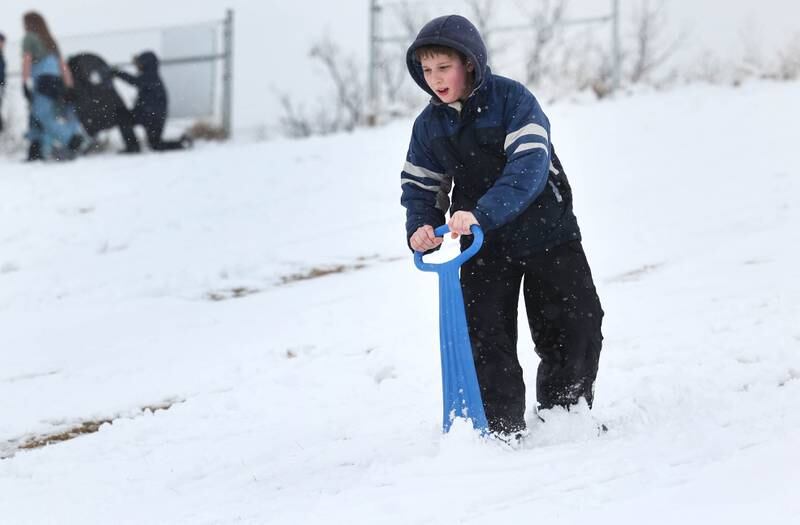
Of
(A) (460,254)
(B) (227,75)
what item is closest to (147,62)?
(B) (227,75)

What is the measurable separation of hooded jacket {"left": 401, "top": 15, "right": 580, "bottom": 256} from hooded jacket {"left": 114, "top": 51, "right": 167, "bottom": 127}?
31.4 feet

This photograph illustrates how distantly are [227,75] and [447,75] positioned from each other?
34.8 ft

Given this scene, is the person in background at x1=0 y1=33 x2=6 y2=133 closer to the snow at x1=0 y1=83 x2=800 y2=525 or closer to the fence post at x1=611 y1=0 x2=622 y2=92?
the snow at x1=0 y1=83 x2=800 y2=525

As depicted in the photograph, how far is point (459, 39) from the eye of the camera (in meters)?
2.80

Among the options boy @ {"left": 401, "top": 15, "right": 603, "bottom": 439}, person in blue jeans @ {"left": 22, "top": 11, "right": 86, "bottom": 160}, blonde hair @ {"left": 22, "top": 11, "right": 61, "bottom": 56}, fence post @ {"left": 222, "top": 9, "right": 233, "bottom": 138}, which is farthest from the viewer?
fence post @ {"left": 222, "top": 9, "right": 233, "bottom": 138}

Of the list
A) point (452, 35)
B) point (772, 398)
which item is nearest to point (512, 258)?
point (452, 35)

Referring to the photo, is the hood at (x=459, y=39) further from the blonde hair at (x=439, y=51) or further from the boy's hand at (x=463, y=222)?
the boy's hand at (x=463, y=222)

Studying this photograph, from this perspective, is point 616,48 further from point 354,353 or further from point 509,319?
point 509,319

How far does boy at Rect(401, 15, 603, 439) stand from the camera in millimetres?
2881

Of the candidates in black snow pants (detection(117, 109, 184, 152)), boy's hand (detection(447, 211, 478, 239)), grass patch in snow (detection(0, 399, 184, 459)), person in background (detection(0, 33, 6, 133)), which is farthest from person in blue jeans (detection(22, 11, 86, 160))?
boy's hand (detection(447, 211, 478, 239))

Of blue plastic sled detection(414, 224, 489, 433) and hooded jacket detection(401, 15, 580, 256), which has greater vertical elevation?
hooded jacket detection(401, 15, 580, 256)

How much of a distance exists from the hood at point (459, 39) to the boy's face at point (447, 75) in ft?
0.14

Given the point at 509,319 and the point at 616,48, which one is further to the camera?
the point at 616,48

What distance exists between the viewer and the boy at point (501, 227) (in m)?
2.88
